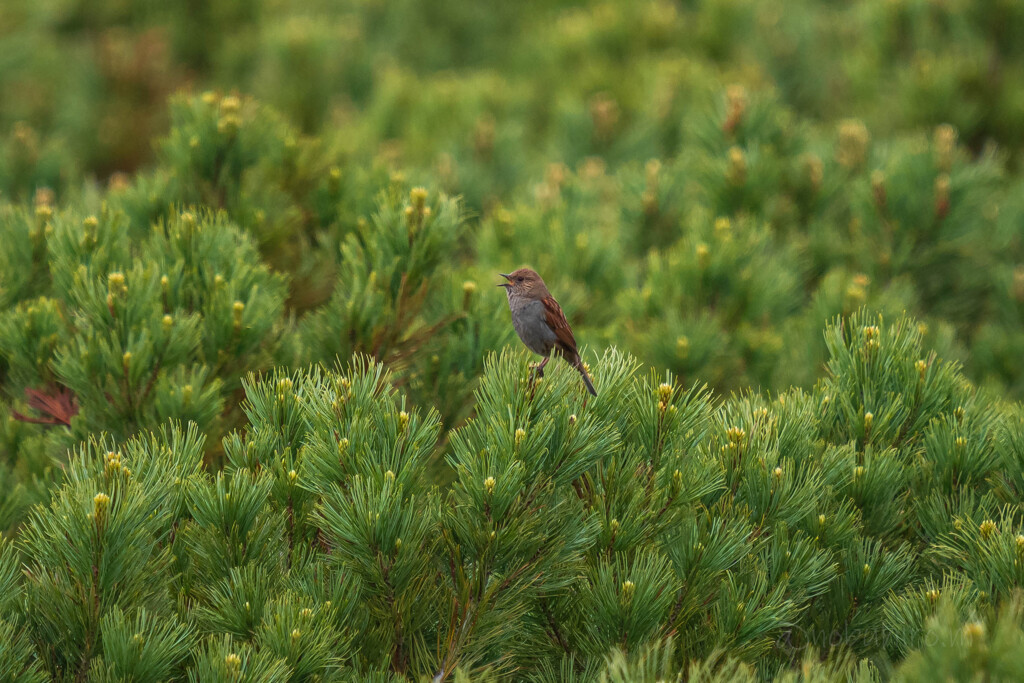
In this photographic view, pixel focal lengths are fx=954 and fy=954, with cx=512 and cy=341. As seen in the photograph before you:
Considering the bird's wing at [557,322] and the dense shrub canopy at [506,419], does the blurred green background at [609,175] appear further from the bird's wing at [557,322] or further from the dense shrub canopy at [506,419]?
Answer: the bird's wing at [557,322]

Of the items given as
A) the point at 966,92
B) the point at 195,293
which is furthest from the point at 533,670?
the point at 966,92

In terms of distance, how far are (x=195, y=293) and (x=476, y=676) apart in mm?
1725

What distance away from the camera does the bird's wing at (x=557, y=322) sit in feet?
10.5

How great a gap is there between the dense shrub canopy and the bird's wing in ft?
0.70

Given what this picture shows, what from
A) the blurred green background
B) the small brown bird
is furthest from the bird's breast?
the blurred green background

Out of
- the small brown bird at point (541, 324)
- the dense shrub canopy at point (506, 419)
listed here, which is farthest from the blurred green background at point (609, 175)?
the small brown bird at point (541, 324)

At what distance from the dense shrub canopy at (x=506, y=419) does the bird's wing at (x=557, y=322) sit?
214mm

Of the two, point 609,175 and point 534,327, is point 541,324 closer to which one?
point 534,327

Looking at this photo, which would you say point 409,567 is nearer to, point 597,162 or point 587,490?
point 587,490

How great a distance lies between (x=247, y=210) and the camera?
3.92m

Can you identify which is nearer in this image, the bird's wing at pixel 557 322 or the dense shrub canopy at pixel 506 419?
the dense shrub canopy at pixel 506 419

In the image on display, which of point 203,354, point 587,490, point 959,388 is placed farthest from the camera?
point 203,354

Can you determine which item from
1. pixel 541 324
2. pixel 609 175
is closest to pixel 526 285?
pixel 541 324

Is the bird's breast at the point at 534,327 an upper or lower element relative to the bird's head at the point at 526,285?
lower
